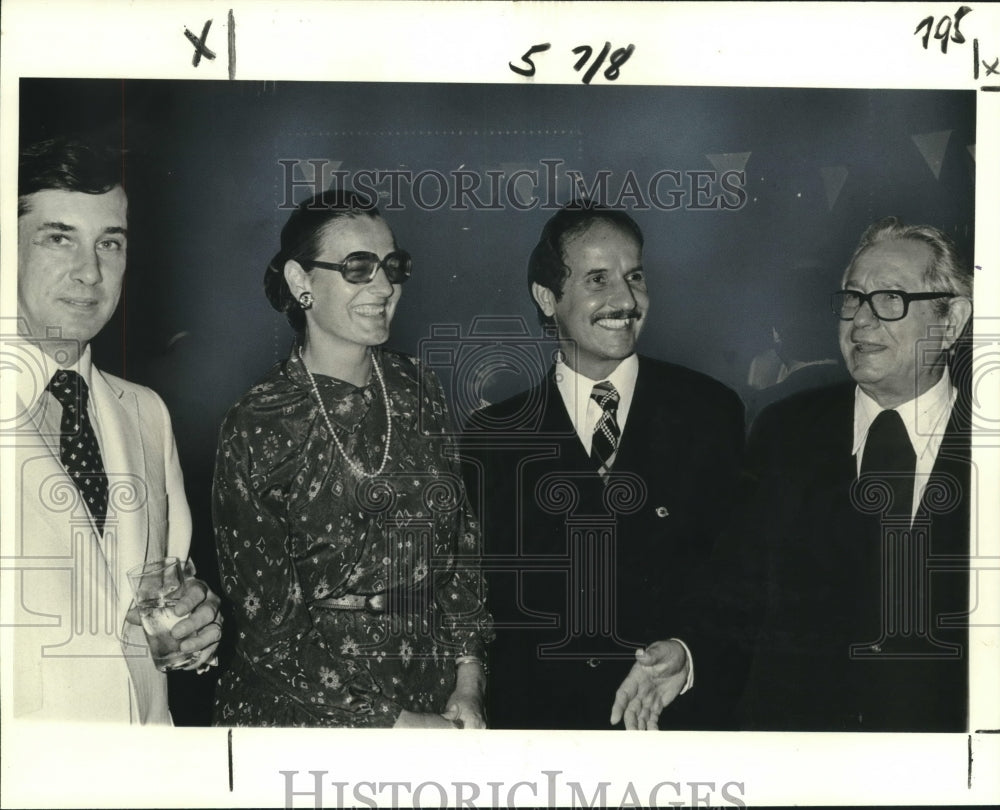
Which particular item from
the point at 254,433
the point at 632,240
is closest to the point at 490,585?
the point at 254,433

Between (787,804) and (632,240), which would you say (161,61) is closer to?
(632,240)

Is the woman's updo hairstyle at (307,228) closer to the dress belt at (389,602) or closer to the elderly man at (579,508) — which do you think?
the elderly man at (579,508)

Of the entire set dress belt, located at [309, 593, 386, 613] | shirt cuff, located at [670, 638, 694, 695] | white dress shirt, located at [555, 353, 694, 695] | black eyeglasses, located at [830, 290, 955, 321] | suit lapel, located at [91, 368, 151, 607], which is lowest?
shirt cuff, located at [670, 638, 694, 695]

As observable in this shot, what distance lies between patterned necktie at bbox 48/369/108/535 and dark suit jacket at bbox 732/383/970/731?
1.70 meters

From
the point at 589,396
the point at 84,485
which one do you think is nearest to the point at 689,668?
the point at 589,396

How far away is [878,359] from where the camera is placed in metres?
3.10

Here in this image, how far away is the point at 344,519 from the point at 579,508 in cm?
61

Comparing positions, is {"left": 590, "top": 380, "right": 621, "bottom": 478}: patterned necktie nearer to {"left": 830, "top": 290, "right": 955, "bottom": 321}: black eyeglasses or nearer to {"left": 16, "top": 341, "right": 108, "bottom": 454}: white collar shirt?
{"left": 830, "top": 290, "right": 955, "bottom": 321}: black eyeglasses

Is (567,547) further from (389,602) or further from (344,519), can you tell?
(344,519)

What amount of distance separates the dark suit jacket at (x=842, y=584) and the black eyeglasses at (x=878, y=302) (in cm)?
21

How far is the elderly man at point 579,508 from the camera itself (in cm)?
307

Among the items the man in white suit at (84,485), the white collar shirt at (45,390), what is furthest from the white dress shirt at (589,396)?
the white collar shirt at (45,390)

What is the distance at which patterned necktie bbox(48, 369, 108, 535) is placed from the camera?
3070mm

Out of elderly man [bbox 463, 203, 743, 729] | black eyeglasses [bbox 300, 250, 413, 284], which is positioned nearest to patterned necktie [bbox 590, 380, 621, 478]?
elderly man [bbox 463, 203, 743, 729]
